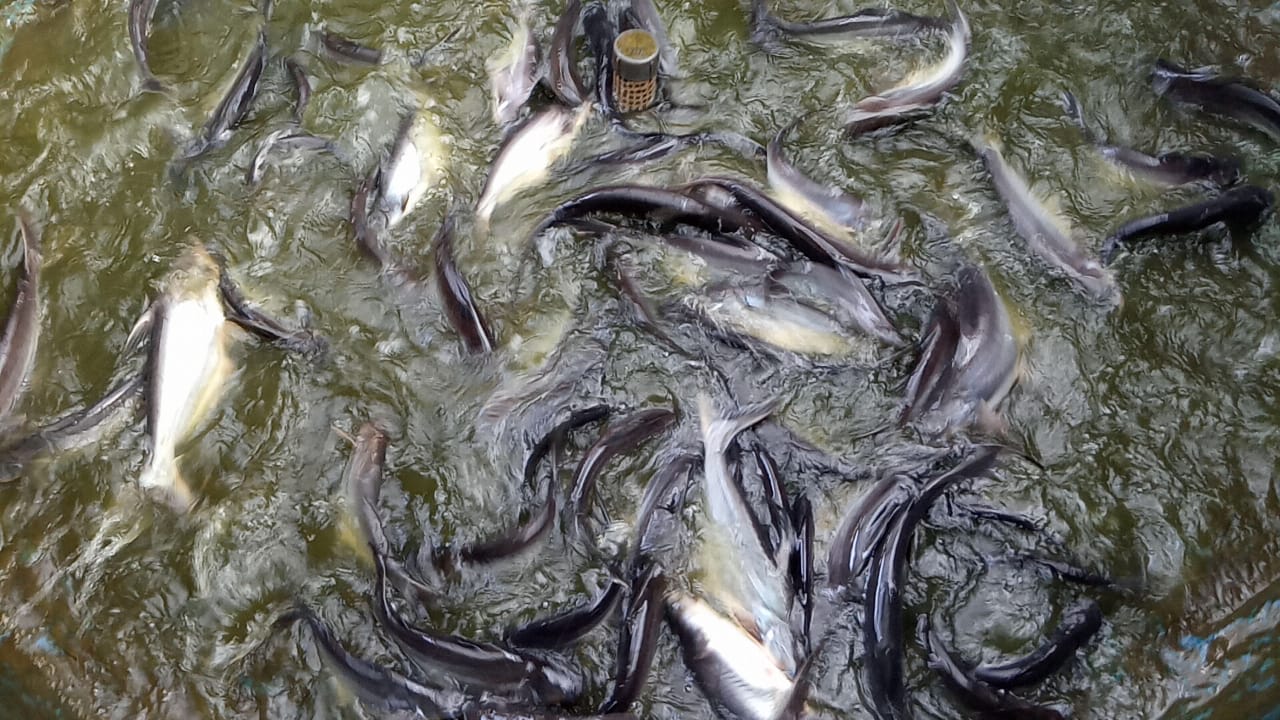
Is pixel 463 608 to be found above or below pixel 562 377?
below

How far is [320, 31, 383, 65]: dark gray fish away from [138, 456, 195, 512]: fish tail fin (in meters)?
2.18

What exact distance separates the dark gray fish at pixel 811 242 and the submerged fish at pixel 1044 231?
62 cm

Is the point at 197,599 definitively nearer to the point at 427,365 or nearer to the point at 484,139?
the point at 427,365

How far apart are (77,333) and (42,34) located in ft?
5.97

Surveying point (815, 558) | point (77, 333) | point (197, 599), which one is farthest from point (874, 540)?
point (77, 333)

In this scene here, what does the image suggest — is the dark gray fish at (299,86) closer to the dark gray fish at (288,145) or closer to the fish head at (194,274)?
the dark gray fish at (288,145)

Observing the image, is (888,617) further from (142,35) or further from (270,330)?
(142,35)

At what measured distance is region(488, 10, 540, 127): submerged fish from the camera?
382 cm

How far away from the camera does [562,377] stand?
3.10 meters

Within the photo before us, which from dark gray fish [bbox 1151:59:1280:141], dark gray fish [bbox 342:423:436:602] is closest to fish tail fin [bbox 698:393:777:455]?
dark gray fish [bbox 342:423:436:602]

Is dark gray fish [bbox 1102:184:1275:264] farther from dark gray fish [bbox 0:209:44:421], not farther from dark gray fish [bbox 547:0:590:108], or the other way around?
dark gray fish [bbox 0:209:44:421]

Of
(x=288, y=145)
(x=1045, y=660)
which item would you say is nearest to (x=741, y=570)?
(x=1045, y=660)

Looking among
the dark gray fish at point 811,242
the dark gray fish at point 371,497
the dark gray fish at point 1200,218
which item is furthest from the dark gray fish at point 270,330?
the dark gray fish at point 1200,218

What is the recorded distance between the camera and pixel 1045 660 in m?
2.49
